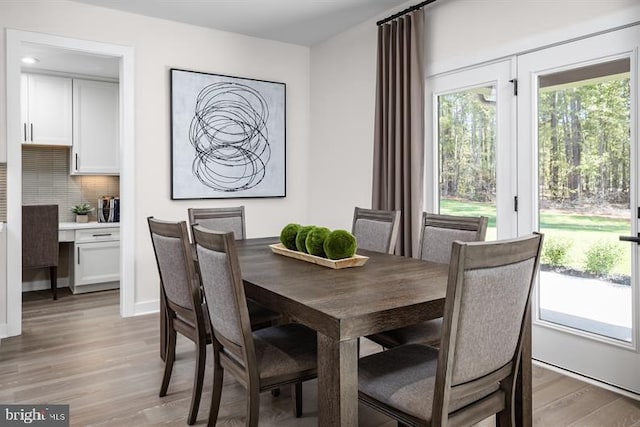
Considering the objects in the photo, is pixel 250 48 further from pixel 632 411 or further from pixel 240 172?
pixel 632 411

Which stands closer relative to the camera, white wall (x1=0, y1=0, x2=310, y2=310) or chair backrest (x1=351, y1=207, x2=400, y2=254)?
chair backrest (x1=351, y1=207, x2=400, y2=254)

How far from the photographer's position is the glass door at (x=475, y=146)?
3.14 metres

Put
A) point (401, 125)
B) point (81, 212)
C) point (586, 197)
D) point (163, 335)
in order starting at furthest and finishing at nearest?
point (81, 212)
point (401, 125)
point (163, 335)
point (586, 197)

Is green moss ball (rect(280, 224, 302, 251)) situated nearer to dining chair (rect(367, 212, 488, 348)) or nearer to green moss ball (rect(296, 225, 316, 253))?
green moss ball (rect(296, 225, 316, 253))

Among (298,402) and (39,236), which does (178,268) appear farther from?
(39,236)

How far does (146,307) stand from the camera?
4.23 m

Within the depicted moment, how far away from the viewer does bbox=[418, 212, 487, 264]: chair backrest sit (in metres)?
2.48

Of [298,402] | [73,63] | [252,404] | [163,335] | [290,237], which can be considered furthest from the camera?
[73,63]

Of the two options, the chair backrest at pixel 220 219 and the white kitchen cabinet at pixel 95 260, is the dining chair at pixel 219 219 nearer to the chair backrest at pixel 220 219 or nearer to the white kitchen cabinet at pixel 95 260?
the chair backrest at pixel 220 219

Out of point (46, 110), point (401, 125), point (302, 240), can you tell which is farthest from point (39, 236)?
point (401, 125)

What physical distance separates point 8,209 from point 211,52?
2.20 m

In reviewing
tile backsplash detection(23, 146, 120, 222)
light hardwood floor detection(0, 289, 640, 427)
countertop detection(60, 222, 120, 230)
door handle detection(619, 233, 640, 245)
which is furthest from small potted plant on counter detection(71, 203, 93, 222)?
door handle detection(619, 233, 640, 245)

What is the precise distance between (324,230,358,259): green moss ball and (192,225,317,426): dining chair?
15.8 inches

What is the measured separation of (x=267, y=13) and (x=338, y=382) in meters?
3.48
